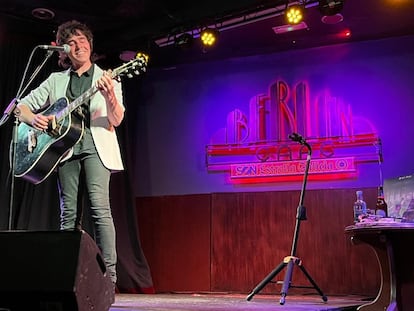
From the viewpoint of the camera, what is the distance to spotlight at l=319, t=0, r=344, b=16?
4.30 meters

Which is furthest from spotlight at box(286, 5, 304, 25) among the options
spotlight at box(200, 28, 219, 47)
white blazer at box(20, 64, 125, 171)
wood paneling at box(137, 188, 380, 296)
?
white blazer at box(20, 64, 125, 171)

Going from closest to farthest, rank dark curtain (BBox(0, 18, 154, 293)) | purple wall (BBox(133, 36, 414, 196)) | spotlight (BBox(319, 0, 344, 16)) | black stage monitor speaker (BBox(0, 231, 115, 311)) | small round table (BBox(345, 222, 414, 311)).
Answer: black stage monitor speaker (BBox(0, 231, 115, 311))
small round table (BBox(345, 222, 414, 311))
spotlight (BBox(319, 0, 344, 16))
dark curtain (BBox(0, 18, 154, 293))
purple wall (BBox(133, 36, 414, 196))

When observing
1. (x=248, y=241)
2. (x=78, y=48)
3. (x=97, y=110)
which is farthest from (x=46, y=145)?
(x=248, y=241)

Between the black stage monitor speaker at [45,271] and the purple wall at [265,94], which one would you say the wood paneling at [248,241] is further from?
the black stage monitor speaker at [45,271]

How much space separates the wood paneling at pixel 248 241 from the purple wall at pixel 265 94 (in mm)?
183

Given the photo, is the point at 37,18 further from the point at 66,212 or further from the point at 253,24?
the point at 66,212

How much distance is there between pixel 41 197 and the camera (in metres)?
4.94

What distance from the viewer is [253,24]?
509 centimetres

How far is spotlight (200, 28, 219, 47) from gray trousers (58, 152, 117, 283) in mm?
2629

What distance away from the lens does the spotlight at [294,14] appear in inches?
179

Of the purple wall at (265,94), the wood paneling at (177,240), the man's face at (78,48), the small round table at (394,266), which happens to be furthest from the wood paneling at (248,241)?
the man's face at (78,48)

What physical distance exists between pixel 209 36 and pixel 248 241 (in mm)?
2034

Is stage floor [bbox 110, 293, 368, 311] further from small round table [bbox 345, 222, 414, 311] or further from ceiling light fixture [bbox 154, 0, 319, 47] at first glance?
ceiling light fixture [bbox 154, 0, 319, 47]

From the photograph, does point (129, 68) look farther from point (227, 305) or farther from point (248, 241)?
point (248, 241)
